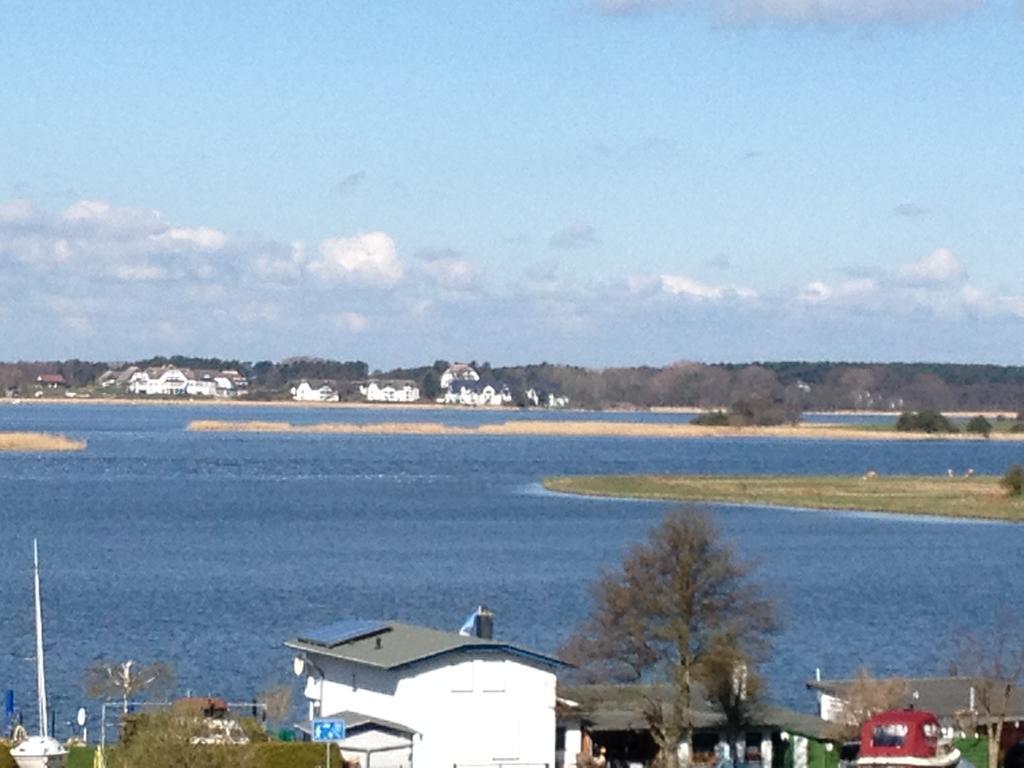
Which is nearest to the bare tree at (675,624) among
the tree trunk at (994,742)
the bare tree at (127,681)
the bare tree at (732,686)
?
the bare tree at (732,686)

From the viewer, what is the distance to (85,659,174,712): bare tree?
107 ft

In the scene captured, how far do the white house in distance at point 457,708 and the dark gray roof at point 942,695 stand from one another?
6.00m

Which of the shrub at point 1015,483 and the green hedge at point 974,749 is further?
the shrub at point 1015,483

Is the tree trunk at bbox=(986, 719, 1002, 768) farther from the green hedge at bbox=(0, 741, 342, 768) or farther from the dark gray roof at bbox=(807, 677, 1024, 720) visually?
the green hedge at bbox=(0, 741, 342, 768)

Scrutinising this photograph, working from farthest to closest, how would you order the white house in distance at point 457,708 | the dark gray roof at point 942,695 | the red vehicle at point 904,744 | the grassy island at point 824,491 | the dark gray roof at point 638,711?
the grassy island at point 824,491 < the dark gray roof at point 942,695 < the dark gray roof at point 638,711 < the white house in distance at point 457,708 < the red vehicle at point 904,744

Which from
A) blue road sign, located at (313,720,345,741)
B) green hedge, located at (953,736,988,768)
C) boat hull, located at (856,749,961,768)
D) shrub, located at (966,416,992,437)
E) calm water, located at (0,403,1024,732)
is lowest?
calm water, located at (0,403,1024,732)

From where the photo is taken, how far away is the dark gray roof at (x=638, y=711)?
29.9 metres

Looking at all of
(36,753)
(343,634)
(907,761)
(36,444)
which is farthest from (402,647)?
(36,444)

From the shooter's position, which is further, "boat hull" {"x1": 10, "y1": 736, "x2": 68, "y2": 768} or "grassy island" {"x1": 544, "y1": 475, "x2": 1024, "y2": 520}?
"grassy island" {"x1": 544, "y1": 475, "x2": 1024, "y2": 520}

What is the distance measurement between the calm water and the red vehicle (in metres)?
9.90

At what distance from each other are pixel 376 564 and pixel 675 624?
36.4m

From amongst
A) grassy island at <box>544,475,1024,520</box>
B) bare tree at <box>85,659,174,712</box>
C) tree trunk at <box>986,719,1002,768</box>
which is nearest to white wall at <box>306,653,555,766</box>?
bare tree at <box>85,659,174,712</box>

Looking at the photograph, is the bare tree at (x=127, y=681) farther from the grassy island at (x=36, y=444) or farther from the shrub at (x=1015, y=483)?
the grassy island at (x=36, y=444)

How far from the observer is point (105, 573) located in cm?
6169
